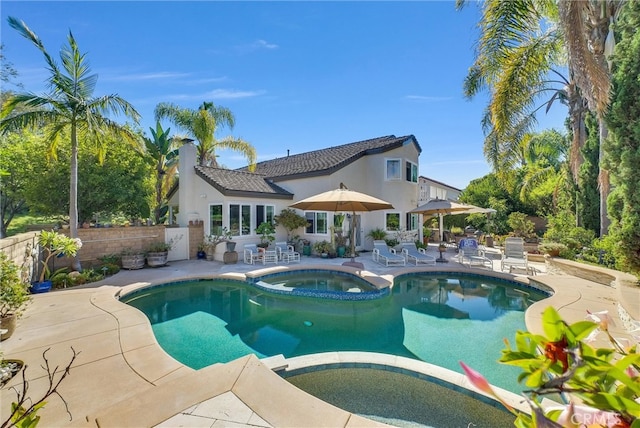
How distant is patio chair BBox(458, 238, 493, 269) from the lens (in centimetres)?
1324

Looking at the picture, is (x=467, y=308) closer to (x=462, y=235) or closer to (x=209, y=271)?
(x=209, y=271)

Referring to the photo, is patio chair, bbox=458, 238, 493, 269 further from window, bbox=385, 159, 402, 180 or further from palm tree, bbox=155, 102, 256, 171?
palm tree, bbox=155, 102, 256, 171

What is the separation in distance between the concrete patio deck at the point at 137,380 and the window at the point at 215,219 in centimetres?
821

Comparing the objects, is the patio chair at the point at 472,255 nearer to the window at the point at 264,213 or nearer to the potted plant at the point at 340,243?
the potted plant at the point at 340,243

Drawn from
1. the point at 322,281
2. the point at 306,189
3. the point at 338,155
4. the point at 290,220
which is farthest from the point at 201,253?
the point at 338,155

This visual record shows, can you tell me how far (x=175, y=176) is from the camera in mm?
23516

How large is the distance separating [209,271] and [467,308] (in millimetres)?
10553

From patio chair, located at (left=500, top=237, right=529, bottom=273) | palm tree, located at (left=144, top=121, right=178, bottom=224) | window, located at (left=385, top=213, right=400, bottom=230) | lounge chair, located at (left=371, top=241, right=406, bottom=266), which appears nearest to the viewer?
patio chair, located at (left=500, top=237, right=529, bottom=273)

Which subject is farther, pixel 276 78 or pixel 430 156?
pixel 430 156

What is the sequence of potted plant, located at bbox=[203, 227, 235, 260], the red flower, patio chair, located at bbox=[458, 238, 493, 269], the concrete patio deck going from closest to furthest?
the red flower
the concrete patio deck
patio chair, located at bbox=[458, 238, 493, 269]
potted plant, located at bbox=[203, 227, 235, 260]

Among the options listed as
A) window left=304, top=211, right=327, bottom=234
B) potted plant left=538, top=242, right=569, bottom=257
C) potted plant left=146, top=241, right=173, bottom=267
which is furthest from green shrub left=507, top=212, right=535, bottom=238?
potted plant left=146, top=241, right=173, bottom=267

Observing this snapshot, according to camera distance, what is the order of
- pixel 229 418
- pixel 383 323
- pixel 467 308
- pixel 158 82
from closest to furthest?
pixel 229 418 < pixel 383 323 < pixel 467 308 < pixel 158 82

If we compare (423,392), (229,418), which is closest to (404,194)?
(423,392)

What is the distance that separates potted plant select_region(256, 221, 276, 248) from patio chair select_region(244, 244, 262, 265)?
723 mm
